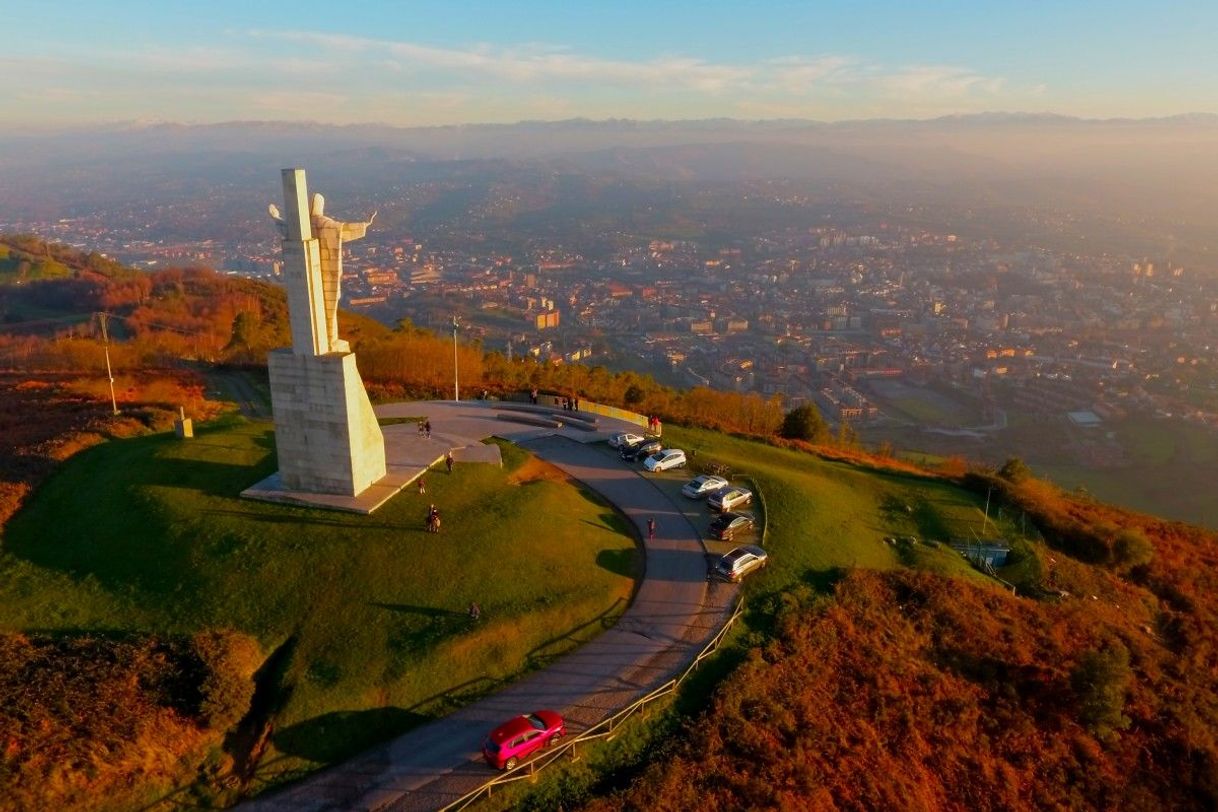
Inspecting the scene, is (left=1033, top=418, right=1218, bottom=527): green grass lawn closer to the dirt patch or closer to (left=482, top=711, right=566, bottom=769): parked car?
the dirt patch

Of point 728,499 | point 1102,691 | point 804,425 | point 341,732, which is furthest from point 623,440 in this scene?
point 1102,691

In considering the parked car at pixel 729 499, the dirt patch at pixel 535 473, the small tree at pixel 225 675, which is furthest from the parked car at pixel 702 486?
the small tree at pixel 225 675

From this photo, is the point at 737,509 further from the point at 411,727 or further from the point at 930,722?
the point at 411,727

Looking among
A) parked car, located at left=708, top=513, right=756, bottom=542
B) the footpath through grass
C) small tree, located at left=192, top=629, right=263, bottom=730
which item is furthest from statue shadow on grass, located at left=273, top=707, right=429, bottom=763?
parked car, located at left=708, top=513, right=756, bottom=542

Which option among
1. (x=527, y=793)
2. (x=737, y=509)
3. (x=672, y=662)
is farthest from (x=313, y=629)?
(x=737, y=509)

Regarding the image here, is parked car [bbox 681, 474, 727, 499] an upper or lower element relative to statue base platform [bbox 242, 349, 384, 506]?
lower

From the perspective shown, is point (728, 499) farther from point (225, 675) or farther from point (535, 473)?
point (225, 675)
